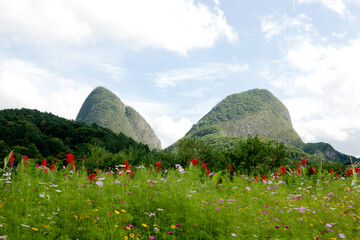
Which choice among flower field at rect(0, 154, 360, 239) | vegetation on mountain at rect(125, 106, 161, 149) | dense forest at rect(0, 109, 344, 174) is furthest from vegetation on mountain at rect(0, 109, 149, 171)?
vegetation on mountain at rect(125, 106, 161, 149)

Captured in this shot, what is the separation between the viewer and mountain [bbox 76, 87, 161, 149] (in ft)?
545

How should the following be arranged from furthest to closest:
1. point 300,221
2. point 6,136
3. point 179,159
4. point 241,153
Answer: point 6,136, point 179,159, point 241,153, point 300,221

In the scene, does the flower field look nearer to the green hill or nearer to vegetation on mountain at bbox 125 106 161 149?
the green hill

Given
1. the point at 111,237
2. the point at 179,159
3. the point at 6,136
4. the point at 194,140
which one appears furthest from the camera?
the point at 6,136

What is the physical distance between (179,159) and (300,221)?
34.6 feet

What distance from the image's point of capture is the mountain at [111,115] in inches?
6540

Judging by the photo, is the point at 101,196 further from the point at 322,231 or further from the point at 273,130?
the point at 273,130

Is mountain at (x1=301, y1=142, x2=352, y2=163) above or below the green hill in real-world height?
above

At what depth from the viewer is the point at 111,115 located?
6722 inches

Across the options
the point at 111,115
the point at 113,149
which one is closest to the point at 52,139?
the point at 113,149

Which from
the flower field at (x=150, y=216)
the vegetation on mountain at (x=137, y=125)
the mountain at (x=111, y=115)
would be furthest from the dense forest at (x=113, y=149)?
the vegetation on mountain at (x=137, y=125)

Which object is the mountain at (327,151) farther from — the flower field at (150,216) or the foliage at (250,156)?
the flower field at (150,216)

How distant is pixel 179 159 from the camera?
15.3 meters

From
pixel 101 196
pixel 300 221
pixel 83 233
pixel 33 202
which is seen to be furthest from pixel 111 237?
pixel 300 221
